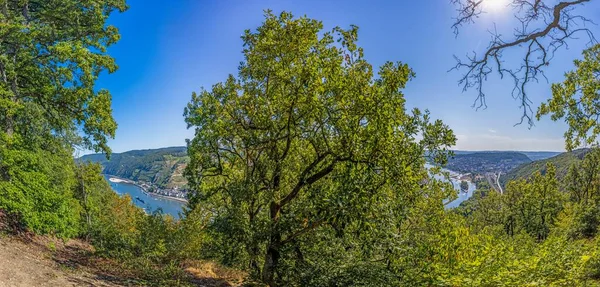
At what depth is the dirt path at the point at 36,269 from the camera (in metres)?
7.68

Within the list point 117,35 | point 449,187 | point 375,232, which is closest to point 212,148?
point 375,232

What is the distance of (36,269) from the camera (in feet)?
29.0

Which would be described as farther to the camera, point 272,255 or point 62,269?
point 62,269

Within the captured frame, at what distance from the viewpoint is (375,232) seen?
664 centimetres

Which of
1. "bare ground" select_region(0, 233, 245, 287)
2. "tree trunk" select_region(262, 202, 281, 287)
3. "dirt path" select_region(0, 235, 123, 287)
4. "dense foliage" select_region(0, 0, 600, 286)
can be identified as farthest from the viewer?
"tree trunk" select_region(262, 202, 281, 287)

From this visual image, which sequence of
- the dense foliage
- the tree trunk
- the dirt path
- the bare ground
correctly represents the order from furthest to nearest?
1. the tree trunk
2. the bare ground
3. the dirt path
4. the dense foliage

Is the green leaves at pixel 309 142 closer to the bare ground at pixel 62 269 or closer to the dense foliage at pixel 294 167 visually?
the dense foliage at pixel 294 167

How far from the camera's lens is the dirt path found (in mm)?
7676

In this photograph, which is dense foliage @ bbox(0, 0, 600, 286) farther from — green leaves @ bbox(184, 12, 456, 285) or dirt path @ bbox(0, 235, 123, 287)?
dirt path @ bbox(0, 235, 123, 287)

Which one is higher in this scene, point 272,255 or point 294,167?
point 294,167

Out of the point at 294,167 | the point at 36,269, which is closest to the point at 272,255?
the point at 294,167

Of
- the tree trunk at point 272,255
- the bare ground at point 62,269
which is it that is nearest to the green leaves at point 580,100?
the tree trunk at point 272,255

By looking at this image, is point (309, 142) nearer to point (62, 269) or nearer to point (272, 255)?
point (272, 255)

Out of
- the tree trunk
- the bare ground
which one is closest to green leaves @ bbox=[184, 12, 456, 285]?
the tree trunk
